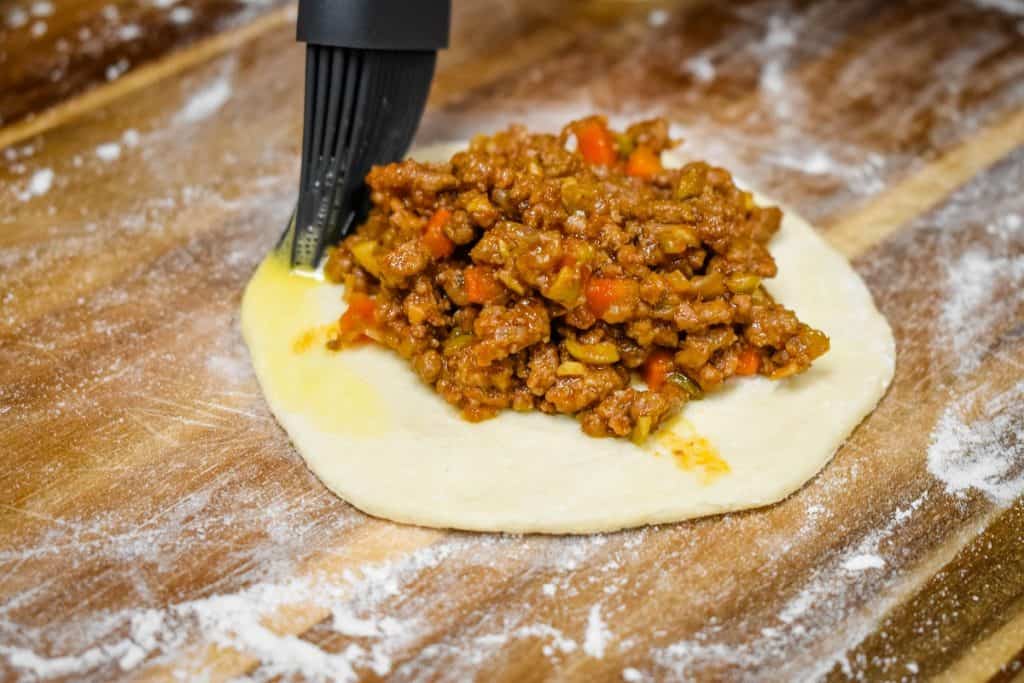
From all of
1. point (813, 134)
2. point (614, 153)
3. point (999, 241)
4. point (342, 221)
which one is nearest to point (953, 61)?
point (813, 134)

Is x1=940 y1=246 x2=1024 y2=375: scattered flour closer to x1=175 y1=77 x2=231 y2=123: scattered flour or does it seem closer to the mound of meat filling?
the mound of meat filling

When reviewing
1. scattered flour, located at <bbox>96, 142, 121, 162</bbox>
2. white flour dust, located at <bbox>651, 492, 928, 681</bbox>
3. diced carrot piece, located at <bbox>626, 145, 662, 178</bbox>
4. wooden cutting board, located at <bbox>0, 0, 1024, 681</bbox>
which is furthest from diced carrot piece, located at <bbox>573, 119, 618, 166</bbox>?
scattered flour, located at <bbox>96, 142, 121, 162</bbox>

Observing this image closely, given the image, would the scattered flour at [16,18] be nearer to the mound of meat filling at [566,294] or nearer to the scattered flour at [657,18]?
the mound of meat filling at [566,294]

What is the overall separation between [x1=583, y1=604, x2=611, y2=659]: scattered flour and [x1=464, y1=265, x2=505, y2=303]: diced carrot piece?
3.04 feet

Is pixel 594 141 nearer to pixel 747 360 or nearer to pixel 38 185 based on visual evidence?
→ pixel 747 360

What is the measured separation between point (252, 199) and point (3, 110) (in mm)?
1301

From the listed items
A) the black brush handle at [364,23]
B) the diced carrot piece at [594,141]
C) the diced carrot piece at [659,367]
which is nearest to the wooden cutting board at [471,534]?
the diced carrot piece at [659,367]

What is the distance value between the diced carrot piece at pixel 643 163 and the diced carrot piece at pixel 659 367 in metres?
0.73

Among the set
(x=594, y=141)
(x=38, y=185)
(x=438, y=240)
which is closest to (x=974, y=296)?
(x=594, y=141)

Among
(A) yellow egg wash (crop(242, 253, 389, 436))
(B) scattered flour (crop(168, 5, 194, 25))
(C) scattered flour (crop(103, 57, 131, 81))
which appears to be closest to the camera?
(A) yellow egg wash (crop(242, 253, 389, 436))

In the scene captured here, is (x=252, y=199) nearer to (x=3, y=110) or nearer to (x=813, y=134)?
(x=3, y=110)

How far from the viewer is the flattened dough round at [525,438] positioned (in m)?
2.86

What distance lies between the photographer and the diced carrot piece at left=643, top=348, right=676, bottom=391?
312 centimetres

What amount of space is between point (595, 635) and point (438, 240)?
1238mm
